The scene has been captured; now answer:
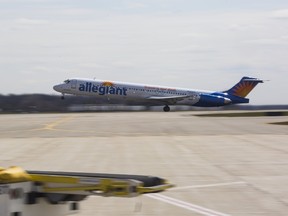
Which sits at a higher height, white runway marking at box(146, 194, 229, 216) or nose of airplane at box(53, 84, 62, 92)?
nose of airplane at box(53, 84, 62, 92)

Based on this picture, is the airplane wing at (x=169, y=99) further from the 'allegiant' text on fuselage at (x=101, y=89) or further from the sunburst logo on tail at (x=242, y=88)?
the sunburst logo on tail at (x=242, y=88)

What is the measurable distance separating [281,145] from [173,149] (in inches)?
159

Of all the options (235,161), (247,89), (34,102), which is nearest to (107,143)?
(235,161)

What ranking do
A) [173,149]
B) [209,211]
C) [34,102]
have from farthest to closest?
1. [34,102]
2. [173,149]
3. [209,211]

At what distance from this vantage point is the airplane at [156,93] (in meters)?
75.8

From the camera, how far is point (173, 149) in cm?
2184

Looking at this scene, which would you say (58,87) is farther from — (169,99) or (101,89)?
(169,99)

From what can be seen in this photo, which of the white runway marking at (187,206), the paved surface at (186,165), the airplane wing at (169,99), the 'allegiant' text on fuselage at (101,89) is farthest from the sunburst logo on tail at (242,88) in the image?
the white runway marking at (187,206)

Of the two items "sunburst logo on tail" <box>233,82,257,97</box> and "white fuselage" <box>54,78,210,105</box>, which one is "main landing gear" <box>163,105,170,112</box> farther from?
"sunburst logo on tail" <box>233,82,257,97</box>

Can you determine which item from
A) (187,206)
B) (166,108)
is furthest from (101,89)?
(187,206)

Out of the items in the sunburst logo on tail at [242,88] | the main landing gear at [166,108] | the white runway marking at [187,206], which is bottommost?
the white runway marking at [187,206]

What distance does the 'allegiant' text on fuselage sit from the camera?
75.4 m

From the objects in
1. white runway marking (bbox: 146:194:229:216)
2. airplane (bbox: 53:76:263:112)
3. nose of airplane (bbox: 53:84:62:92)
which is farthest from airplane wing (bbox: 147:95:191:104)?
white runway marking (bbox: 146:194:229:216)

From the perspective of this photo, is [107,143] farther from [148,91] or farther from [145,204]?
[148,91]
